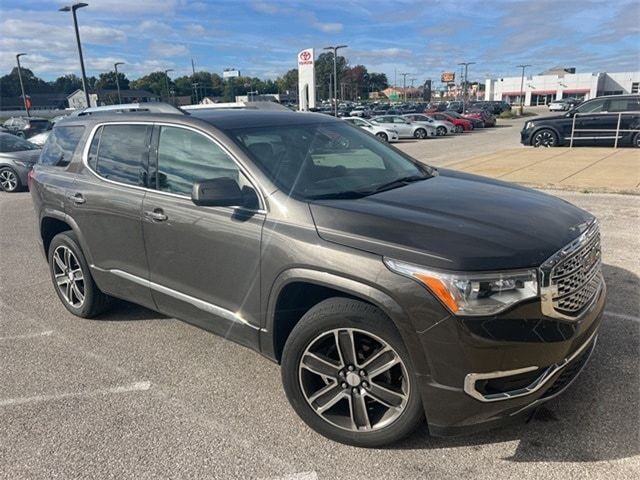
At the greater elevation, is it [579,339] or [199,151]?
[199,151]

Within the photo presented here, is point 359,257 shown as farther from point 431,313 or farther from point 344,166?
point 344,166

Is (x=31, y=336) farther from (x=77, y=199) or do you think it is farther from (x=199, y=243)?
(x=199, y=243)

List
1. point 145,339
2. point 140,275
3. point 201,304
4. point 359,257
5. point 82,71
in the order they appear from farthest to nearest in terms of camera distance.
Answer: point 82,71, point 145,339, point 140,275, point 201,304, point 359,257

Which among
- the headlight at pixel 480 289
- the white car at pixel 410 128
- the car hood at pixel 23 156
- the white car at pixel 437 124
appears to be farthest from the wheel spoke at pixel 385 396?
the white car at pixel 437 124

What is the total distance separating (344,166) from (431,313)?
1.59 meters

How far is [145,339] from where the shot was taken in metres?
4.16

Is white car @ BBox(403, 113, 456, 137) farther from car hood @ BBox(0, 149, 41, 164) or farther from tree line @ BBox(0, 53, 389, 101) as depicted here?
tree line @ BBox(0, 53, 389, 101)

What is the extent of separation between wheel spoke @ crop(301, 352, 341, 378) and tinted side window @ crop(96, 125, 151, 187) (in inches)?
74.6

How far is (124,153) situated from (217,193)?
1501 mm

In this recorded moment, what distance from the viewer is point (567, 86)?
332 feet

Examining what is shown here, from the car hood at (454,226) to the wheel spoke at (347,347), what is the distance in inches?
19.3

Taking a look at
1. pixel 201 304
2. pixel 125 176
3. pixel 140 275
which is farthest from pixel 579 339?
pixel 125 176

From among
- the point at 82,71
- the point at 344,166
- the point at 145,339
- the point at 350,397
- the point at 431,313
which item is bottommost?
the point at 145,339

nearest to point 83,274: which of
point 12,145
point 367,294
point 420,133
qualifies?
point 367,294
